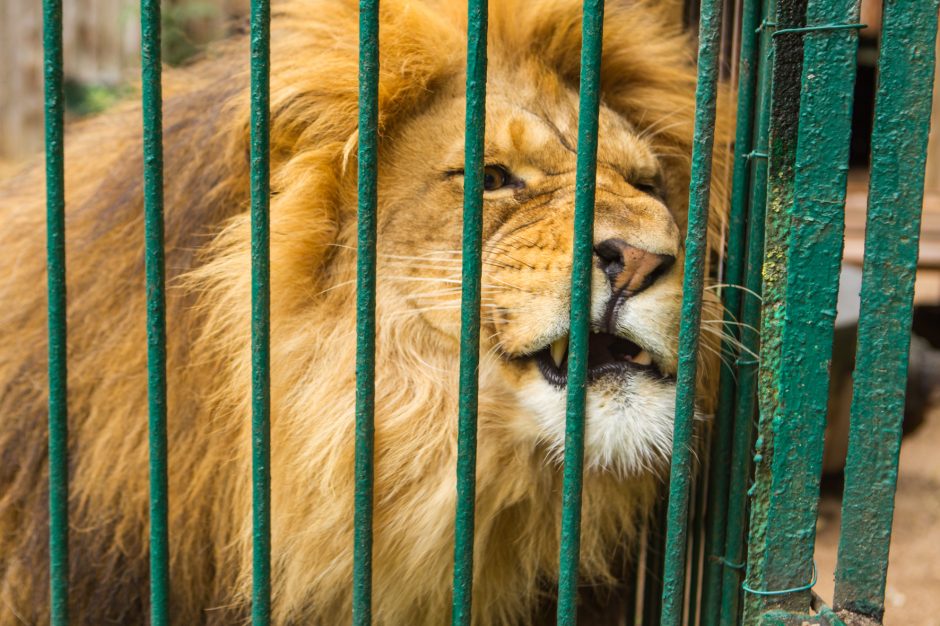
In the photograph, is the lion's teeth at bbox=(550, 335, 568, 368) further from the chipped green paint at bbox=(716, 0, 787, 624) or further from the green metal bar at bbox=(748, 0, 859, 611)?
the green metal bar at bbox=(748, 0, 859, 611)

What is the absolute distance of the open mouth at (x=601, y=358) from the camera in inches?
69.2

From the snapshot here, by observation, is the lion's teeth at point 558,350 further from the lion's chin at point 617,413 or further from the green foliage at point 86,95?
the green foliage at point 86,95

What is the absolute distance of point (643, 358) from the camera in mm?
1761

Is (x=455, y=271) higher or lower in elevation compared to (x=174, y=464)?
higher

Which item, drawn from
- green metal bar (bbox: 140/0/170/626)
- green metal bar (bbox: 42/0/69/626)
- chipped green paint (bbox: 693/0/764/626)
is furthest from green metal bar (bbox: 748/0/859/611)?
green metal bar (bbox: 42/0/69/626)

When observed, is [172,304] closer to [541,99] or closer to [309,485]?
[309,485]

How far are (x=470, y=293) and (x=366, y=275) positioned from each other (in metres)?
0.17

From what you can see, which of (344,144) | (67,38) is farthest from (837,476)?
(67,38)

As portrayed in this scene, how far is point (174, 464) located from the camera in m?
2.14

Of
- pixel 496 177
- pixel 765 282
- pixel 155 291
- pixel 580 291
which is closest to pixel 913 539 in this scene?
pixel 496 177

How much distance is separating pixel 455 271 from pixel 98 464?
3.07 ft

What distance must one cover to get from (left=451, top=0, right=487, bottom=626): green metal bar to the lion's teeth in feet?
0.93

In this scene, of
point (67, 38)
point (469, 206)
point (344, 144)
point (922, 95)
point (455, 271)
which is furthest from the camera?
point (67, 38)

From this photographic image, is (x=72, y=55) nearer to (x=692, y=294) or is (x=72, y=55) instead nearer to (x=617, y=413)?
(x=617, y=413)
